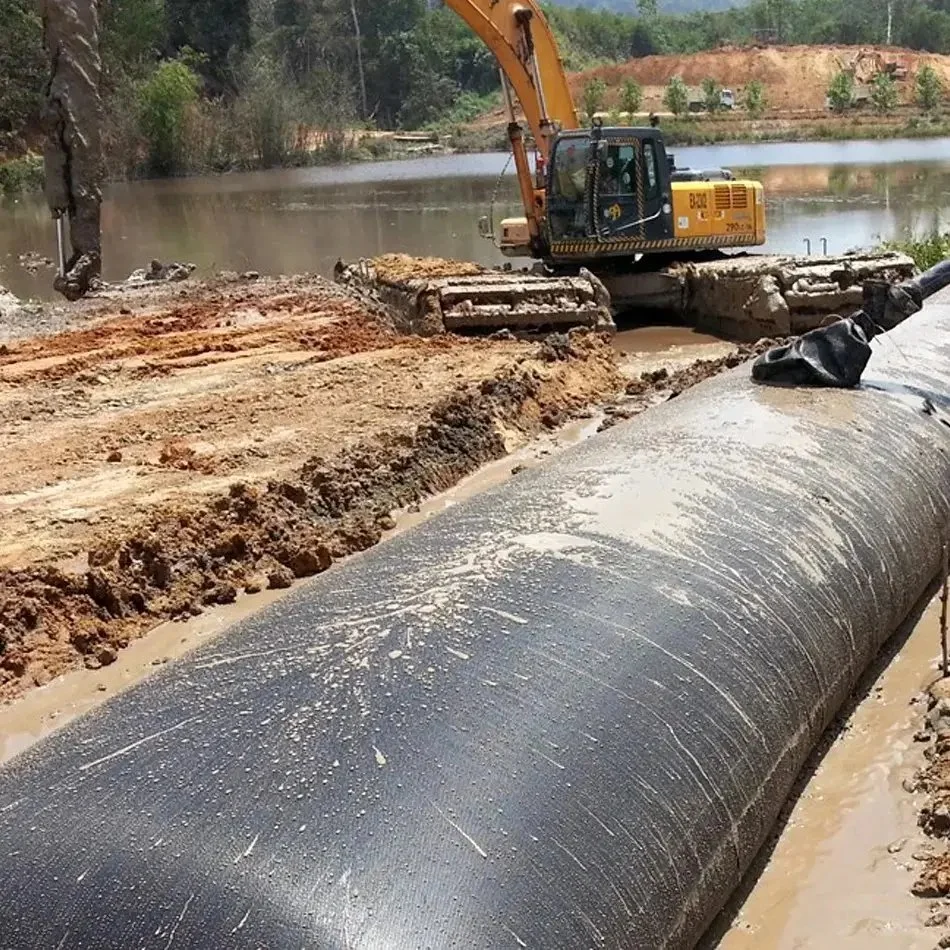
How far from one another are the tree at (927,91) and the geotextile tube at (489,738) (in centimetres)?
7133

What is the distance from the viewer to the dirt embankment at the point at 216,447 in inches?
233

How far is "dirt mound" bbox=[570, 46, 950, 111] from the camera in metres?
84.3

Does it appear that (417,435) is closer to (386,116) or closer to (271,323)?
(271,323)

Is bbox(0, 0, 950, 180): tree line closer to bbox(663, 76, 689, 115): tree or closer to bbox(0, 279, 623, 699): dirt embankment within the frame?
bbox(663, 76, 689, 115): tree

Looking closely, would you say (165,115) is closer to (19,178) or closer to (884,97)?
(19,178)

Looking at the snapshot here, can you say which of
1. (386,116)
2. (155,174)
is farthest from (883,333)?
(386,116)

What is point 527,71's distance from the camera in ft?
44.9

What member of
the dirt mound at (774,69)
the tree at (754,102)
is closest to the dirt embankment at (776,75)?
the dirt mound at (774,69)

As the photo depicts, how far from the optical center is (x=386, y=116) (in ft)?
283

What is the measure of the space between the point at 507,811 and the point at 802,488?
82.0 inches

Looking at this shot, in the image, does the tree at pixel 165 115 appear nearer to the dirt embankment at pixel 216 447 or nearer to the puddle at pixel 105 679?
the dirt embankment at pixel 216 447

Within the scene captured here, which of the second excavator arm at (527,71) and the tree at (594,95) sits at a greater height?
the tree at (594,95)

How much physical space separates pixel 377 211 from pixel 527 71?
780 inches

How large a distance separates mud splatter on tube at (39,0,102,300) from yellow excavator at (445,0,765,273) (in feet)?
13.5
